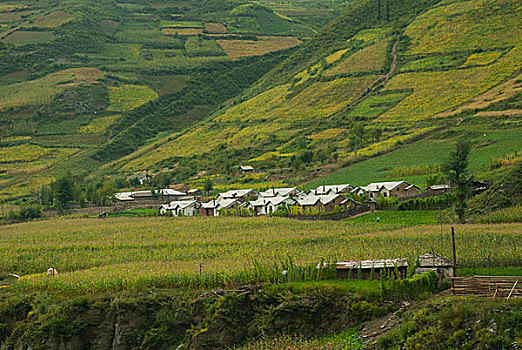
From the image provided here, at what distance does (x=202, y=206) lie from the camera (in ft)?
289

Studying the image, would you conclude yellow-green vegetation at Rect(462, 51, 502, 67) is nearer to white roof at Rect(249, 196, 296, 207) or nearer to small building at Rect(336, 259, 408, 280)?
white roof at Rect(249, 196, 296, 207)

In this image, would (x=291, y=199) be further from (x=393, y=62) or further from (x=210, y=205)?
(x=393, y=62)

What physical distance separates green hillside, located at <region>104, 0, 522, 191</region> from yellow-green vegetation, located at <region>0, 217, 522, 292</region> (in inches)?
976

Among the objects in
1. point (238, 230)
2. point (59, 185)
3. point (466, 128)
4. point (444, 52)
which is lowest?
point (238, 230)

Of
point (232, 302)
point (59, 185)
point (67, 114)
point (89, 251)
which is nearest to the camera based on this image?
point (232, 302)

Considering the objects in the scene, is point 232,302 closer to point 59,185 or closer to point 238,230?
point 238,230

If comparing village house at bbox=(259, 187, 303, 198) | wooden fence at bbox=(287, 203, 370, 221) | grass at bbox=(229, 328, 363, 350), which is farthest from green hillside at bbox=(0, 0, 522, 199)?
grass at bbox=(229, 328, 363, 350)

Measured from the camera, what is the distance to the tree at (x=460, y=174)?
5347 cm

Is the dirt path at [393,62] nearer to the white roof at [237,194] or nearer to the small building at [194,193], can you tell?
the small building at [194,193]

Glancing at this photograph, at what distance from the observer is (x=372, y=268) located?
1414 inches

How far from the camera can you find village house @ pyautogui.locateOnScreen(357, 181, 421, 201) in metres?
74.3

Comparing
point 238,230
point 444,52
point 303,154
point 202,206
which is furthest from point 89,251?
point 444,52

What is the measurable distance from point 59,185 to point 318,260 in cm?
7190

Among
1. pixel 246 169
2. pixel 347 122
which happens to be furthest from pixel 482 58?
pixel 246 169
